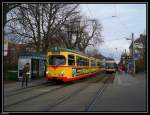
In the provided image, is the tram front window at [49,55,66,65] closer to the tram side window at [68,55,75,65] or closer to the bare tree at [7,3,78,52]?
the tram side window at [68,55,75,65]

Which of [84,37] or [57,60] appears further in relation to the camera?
[84,37]

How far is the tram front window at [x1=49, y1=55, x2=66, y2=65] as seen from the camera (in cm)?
2977

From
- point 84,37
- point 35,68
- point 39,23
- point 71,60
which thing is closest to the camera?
point 71,60

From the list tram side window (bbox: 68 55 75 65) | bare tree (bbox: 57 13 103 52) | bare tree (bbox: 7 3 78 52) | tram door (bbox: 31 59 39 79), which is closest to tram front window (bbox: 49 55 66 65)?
tram side window (bbox: 68 55 75 65)

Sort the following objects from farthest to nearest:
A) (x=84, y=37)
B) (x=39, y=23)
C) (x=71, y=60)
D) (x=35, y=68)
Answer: (x=84, y=37)
(x=39, y=23)
(x=35, y=68)
(x=71, y=60)

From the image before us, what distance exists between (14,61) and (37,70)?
26.5m

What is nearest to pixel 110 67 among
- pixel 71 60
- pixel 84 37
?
pixel 84 37

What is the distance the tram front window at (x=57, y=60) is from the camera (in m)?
29.8

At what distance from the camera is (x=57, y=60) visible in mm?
29875

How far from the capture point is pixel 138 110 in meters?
13.3

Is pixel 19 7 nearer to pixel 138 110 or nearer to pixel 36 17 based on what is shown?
pixel 36 17

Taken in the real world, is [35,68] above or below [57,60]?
below

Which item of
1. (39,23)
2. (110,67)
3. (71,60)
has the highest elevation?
(39,23)

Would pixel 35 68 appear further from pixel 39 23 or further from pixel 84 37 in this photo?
pixel 84 37
